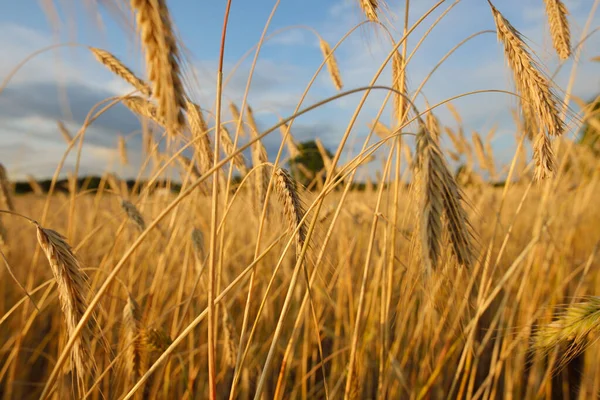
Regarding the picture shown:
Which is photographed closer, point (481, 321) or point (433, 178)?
point (433, 178)

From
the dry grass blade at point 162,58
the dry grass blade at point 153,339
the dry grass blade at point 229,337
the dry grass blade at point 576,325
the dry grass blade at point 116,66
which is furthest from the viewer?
the dry grass blade at point 116,66

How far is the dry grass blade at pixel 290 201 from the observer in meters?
1.00

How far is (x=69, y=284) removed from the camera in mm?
891

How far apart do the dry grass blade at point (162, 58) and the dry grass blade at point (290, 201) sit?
413mm

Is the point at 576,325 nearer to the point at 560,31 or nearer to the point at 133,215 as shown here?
the point at 560,31

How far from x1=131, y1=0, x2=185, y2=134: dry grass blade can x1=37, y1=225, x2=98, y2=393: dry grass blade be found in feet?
1.60

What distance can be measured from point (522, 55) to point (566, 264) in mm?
2076

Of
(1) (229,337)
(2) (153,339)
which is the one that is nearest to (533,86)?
(1) (229,337)

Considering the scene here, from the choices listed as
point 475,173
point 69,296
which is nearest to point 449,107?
point 475,173

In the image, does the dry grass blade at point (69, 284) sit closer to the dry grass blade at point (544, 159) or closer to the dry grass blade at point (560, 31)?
the dry grass blade at point (544, 159)

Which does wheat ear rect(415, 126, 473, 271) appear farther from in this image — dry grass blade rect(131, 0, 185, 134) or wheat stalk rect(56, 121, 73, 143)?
wheat stalk rect(56, 121, 73, 143)

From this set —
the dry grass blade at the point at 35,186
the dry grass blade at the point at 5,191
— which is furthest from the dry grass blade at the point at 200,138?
the dry grass blade at the point at 35,186

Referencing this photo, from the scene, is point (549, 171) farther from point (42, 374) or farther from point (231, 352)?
point (42, 374)

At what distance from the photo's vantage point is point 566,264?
8.54 ft
